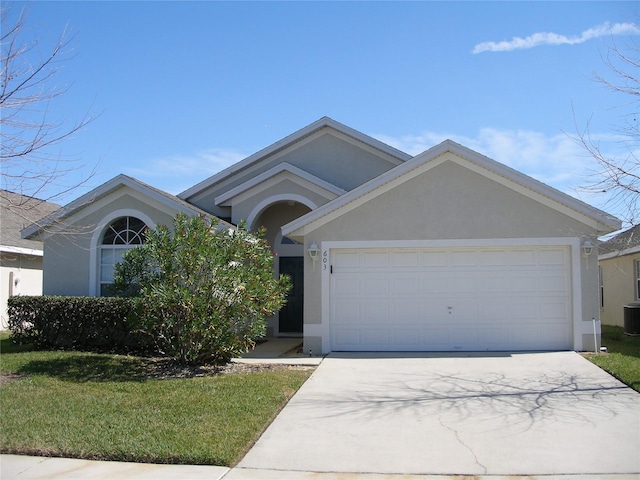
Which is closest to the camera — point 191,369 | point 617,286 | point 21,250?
point 191,369

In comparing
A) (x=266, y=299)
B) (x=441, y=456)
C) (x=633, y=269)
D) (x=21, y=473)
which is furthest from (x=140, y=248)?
(x=633, y=269)

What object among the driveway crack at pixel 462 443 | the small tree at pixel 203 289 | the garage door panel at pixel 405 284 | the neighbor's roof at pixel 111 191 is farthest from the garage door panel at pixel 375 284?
the driveway crack at pixel 462 443

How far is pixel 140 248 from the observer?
39.6 ft

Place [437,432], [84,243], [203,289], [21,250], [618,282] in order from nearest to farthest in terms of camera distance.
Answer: [437,432] → [203,289] → [84,243] → [21,250] → [618,282]

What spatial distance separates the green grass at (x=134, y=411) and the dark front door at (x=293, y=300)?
672cm

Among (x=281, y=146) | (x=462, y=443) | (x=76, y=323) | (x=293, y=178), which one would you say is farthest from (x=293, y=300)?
(x=462, y=443)

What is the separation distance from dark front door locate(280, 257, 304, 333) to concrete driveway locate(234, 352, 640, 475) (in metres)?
6.80

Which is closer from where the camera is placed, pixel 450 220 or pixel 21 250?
pixel 450 220

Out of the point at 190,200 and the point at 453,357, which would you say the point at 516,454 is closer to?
the point at 453,357

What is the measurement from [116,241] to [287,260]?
5.36 m

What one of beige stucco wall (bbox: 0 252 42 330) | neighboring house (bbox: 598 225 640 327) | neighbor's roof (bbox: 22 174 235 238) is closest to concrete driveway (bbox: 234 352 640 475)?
neighbor's roof (bbox: 22 174 235 238)

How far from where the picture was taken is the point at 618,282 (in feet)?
64.7

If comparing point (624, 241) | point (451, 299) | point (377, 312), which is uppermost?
point (624, 241)

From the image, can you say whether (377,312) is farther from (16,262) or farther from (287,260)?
(16,262)
